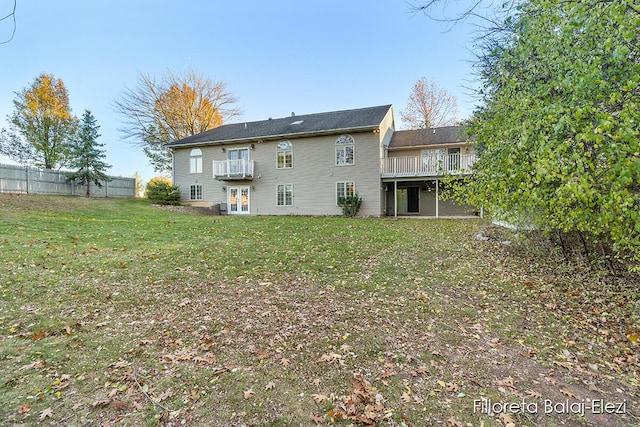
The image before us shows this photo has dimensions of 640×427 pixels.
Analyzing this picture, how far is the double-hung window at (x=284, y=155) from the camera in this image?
1914 cm

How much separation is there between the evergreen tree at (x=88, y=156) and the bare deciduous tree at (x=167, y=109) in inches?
298

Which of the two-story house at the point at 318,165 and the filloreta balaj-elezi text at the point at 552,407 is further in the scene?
the two-story house at the point at 318,165

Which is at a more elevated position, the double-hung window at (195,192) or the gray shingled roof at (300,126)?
the gray shingled roof at (300,126)

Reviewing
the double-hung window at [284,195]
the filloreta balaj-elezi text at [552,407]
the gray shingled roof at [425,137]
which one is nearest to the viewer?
the filloreta balaj-elezi text at [552,407]

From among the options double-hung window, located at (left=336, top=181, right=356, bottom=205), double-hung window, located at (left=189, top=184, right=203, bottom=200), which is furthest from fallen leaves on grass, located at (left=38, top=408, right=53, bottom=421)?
double-hung window, located at (left=189, top=184, right=203, bottom=200)

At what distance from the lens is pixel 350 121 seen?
1848cm

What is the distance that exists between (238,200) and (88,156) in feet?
33.1

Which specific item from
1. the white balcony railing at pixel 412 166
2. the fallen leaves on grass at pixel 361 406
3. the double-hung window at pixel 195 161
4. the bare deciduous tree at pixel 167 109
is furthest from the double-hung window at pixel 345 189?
the bare deciduous tree at pixel 167 109

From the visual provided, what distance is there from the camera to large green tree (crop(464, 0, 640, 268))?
2.96 meters

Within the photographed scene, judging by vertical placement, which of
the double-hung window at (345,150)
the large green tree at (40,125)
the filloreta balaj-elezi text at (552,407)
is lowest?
the filloreta balaj-elezi text at (552,407)

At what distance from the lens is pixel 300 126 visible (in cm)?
1980

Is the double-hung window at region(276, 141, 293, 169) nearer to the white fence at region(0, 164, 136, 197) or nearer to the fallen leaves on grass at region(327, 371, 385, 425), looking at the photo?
the white fence at region(0, 164, 136, 197)

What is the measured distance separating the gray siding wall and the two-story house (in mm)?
58

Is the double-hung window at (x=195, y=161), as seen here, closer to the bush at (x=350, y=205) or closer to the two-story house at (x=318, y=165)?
the two-story house at (x=318, y=165)
